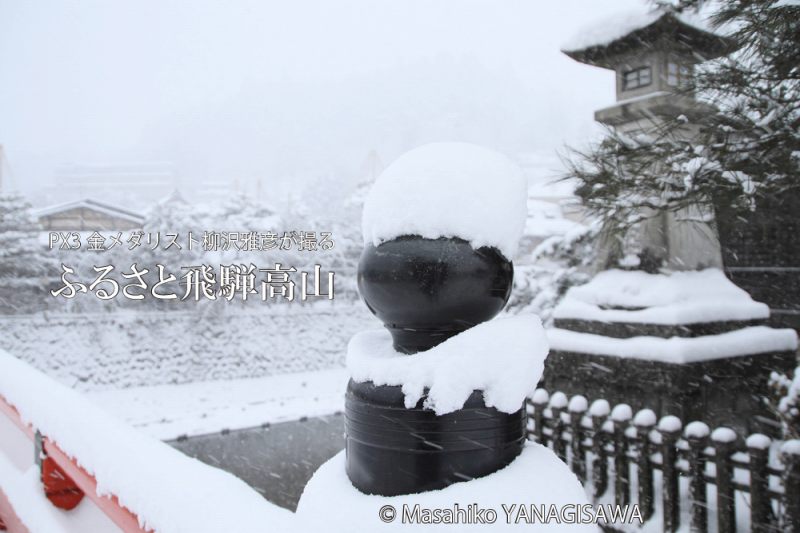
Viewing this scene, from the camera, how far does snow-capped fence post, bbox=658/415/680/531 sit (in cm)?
282

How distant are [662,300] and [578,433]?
4.35 feet

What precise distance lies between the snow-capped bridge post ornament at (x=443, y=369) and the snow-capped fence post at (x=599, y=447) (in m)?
2.54

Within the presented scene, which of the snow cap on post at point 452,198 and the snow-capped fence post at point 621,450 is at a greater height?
the snow cap on post at point 452,198

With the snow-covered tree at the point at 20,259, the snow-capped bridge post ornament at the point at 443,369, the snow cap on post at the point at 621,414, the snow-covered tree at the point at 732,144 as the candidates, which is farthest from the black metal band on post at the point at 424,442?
the snow-covered tree at the point at 20,259

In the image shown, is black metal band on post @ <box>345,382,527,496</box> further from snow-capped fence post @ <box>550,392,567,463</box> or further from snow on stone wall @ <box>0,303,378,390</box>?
snow on stone wall @ <box>0,303,378,390</box>

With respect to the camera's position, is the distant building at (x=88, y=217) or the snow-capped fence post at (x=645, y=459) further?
the distant building at (x=88, y=217)

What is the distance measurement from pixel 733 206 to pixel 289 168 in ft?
158

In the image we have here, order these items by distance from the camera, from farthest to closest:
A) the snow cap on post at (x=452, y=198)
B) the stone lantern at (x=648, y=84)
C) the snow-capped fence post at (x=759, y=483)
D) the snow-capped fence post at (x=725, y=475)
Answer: the stone lantern at (x=648, y=84) → the snow-capped fence post at (x=725, y=475) → the snow-capped fence post at (x=759, y=483) → the snow cap on post at (x=452, y=198)

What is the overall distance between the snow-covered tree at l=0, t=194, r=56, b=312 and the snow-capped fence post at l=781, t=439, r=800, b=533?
1559cm

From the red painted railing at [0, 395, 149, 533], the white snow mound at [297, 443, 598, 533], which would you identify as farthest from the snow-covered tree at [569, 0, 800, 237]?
the red painted railing at [0, 395, 149, 533]

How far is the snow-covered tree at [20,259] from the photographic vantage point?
13.5 m

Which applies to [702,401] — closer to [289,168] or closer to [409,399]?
[409,399]

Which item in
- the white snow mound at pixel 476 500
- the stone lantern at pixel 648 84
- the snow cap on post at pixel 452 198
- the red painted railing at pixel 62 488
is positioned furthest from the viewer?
the stone lantern at pixel 648 84

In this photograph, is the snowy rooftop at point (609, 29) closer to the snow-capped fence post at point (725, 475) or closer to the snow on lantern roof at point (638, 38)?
the snow on lantern roof at point (638, 38)
